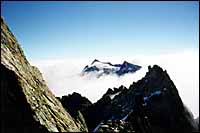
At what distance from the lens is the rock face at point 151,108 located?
289 ft

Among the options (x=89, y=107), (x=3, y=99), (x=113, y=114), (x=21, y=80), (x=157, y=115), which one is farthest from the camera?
(x=89, y=107)

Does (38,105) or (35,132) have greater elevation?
(38,105)

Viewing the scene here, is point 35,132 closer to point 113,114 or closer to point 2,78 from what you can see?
point 2,78

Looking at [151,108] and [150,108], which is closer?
[150,108]

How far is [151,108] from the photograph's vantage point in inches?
3708

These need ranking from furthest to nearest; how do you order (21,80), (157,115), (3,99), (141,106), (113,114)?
(113,114)
(157,115)
(141,106)
(21,80)
(3,99)

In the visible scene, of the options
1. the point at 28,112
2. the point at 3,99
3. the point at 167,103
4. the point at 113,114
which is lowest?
the point at 113,114

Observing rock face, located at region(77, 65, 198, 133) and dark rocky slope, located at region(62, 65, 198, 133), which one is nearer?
rock face, located at region(77, 65, 198, 133)

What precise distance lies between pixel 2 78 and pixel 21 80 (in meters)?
1.48

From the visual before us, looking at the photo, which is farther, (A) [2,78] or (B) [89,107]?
(B) [89,107]

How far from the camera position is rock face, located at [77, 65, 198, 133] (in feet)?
289

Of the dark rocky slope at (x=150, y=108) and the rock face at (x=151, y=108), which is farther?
the dark rocky slope at (x=150, y=108)

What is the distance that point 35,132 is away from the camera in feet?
49.9

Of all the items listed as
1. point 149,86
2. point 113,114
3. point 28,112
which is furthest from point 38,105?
point 149,86
